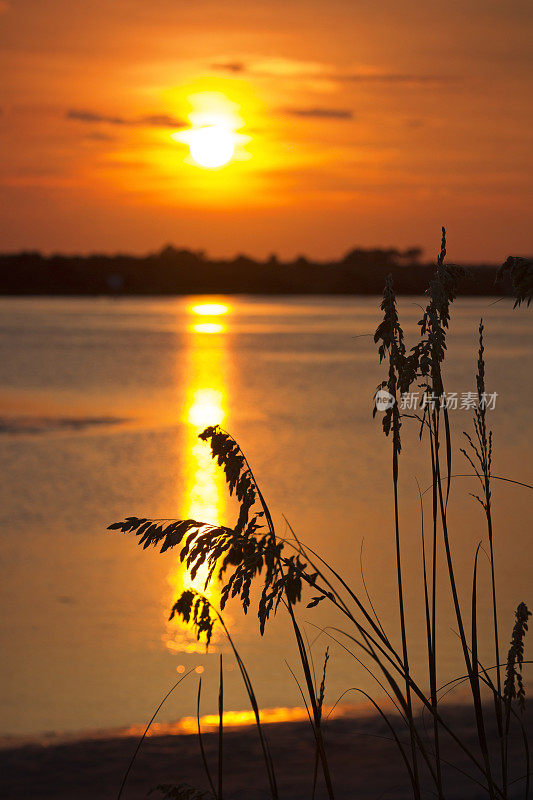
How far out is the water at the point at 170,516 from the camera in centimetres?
Answer: 650

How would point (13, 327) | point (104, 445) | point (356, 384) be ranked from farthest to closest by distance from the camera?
point (13, 327) → point (356, 384) → point (104, 445)

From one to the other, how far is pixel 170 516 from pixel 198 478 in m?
3.11

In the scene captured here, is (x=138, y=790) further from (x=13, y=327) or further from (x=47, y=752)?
(x=13, y=327)

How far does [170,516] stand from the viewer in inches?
480

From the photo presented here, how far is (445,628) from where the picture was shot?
24.3 ft

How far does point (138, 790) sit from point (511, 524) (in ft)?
23.5

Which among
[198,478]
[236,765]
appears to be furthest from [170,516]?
[236,765]

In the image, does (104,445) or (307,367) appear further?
(307,367)

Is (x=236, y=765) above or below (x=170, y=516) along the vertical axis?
below

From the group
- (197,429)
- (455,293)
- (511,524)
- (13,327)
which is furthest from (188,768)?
(13,327)

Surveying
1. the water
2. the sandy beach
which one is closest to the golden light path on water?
the water

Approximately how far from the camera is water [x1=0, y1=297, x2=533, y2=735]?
650 cm

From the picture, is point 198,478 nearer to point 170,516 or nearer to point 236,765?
point 170,516

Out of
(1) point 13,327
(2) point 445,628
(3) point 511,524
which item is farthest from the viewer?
(1) point 13,327
